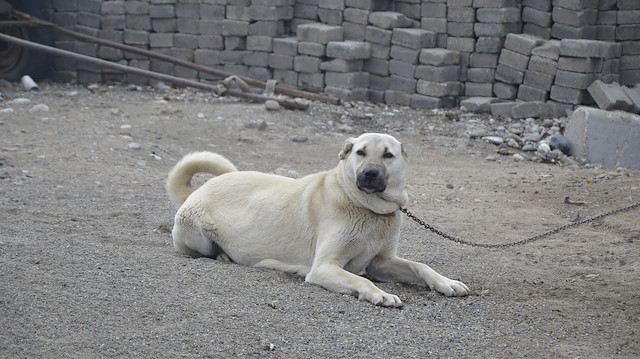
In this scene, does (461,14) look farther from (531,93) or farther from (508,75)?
(531,93)

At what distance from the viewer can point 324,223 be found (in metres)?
4.66

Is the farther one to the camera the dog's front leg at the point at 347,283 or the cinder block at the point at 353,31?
the cinder block at the point at 353,31

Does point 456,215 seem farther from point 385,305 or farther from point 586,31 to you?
point 586,31

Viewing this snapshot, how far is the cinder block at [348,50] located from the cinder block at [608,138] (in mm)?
3959

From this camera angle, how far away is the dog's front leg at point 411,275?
14.8 feet

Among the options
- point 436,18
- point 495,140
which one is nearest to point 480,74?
point 436,18

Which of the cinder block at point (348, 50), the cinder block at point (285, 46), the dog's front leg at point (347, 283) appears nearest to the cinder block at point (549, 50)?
the cinder block at point (348, 50)

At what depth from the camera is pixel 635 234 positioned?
6.06 metres

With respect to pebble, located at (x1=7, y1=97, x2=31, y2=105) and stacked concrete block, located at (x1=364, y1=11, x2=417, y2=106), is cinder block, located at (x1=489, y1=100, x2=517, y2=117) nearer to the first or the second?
stacked concrete block, located at (x1=364, y1=11, x2=417, y2=106)

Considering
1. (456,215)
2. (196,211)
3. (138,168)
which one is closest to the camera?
(196,211)

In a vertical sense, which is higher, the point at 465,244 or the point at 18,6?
the point at 18,6

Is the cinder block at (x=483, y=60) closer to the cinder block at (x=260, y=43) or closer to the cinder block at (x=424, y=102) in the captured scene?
the cinder block at (x=424, y=102)

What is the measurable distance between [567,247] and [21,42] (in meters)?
8.69

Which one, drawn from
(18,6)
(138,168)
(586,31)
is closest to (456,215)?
(138,168)
